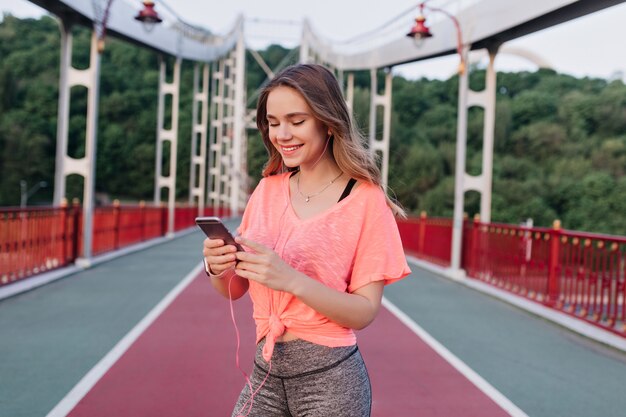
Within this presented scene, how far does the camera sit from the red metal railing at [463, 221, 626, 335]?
7113 mm

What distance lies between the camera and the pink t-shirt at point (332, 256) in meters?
1.70

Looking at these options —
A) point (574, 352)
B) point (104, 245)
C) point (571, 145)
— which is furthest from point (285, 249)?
point (571, 145)

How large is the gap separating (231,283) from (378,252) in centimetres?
39

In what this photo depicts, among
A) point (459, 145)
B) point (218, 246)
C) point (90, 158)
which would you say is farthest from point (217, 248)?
point (90, 158)

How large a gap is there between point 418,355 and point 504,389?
1.11 meters

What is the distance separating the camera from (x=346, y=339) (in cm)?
172

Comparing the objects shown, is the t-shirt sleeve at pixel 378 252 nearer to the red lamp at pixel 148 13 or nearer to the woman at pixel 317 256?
the woman at pixel 317 256

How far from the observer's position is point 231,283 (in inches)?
73.3

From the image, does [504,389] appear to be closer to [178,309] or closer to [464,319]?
[464,319]

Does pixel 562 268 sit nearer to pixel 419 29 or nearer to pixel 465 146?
pixel 465 146

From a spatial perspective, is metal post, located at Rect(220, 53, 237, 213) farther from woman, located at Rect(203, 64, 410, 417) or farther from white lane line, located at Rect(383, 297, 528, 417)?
woman, located at Rect(203, 64, 410, 417)

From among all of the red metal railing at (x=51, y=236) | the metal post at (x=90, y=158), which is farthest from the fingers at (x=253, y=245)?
the metal post at (x=90, y=158)

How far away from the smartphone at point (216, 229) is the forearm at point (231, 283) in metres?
0.23

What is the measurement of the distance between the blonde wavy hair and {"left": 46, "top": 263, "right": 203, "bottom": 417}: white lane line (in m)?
2.95
